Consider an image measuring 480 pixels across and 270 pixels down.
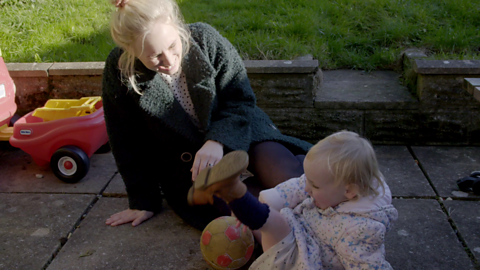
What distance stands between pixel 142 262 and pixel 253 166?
0.73 metres

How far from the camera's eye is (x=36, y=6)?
4.53m

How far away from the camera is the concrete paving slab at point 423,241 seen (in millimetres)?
2029

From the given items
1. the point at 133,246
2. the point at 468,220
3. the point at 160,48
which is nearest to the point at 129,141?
the point at 133,246

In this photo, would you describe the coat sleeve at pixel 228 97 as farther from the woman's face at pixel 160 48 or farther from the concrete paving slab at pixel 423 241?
the concrete paving slab at pixel 423 241

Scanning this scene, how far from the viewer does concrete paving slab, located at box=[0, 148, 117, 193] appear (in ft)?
9.32

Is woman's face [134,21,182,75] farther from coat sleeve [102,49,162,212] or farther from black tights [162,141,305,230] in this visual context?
black tights [162,141,305,230]

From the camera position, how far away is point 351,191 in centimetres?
169

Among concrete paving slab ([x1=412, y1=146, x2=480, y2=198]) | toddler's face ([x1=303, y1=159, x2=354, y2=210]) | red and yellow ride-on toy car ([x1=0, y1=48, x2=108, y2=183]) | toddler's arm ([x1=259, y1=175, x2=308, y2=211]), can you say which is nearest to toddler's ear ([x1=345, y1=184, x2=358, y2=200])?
toddler's face ([x1=303, y1=159, x2=354, y2=210])

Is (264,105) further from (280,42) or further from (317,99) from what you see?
(280,42)

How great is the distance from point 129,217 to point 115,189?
407 millimetres

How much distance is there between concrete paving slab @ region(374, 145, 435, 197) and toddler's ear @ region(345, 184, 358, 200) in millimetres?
1035

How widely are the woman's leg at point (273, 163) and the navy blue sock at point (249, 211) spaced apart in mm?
500

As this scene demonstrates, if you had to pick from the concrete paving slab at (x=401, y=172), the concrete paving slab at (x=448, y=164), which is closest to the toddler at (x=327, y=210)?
the concrete paving slab at (x=401, y=172)

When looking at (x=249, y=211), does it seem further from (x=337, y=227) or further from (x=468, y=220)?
(x=468, y=220)
